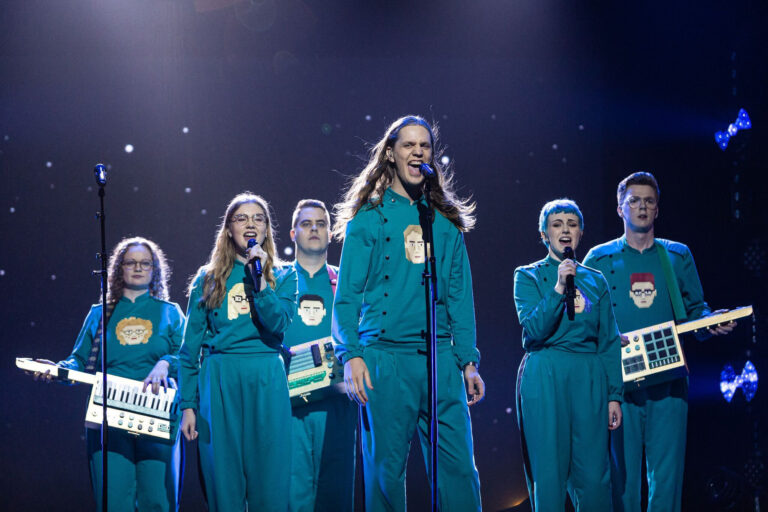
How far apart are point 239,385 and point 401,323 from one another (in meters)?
1.09

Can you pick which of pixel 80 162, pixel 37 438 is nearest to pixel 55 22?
pixel 80 162

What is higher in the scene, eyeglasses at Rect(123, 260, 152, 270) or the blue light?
eyeglasses at Rect(123, 260, 152, 270)

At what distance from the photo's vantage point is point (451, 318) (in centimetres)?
308

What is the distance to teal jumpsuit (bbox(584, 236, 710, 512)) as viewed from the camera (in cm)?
408

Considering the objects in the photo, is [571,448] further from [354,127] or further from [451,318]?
[354,127]

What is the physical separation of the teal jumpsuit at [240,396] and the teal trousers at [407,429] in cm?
81

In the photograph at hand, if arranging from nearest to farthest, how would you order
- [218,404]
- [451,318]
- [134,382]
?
[451,318]
[218,404]
[134,382]

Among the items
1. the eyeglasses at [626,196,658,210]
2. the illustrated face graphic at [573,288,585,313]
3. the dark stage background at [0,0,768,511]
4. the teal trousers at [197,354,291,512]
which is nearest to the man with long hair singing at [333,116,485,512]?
the teal trousers at [197,354,291,512]

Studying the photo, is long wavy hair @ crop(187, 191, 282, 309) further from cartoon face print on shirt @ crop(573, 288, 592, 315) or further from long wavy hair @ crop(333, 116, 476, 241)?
cartoon face print on shirt @ crop(573, 288, 592, 315)

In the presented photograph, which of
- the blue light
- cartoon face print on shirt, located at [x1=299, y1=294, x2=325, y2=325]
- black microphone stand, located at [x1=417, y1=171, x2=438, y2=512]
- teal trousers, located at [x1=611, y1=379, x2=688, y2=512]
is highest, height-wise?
cartoon face print on shirt, located at [x1=299, y1=294, x2=325, y2=325]

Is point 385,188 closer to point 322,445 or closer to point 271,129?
point 322,445

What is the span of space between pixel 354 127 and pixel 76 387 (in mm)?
3006

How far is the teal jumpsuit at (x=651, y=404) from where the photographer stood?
161 inches

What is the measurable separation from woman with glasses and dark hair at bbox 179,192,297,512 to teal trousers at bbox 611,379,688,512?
192cm
